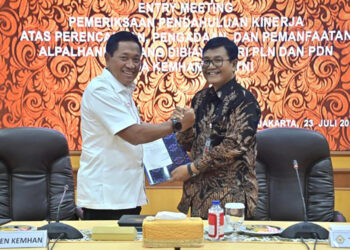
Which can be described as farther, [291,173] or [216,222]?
[291,173]

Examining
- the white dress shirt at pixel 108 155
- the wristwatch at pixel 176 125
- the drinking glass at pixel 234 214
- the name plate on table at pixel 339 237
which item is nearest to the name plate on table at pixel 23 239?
the white dress shirt at pixel 108 155

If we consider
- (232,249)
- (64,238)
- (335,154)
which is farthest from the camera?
(335,154)

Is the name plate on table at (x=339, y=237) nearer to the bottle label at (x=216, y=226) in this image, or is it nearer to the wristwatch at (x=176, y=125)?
the bottle label at (x=216, y=226)

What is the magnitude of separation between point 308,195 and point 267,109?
0.89 m

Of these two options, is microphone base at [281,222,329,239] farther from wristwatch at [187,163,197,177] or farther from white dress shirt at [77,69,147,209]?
white dress shirt at [77,69,147,209]

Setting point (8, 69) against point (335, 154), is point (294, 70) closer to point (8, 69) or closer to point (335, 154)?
point (335, 154)

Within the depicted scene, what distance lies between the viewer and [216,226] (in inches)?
73.4

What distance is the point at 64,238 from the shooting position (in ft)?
6.28

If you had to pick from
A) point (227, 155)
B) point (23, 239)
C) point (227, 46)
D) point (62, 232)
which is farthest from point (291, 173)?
point (23, 239)

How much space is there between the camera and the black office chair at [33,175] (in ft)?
9.28

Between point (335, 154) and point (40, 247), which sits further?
point (335, 154)

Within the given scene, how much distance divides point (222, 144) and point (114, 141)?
A: 0.52 meters

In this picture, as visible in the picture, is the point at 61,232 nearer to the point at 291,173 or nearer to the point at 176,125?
the point at 176,125

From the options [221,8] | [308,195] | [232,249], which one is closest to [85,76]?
[221,8]
